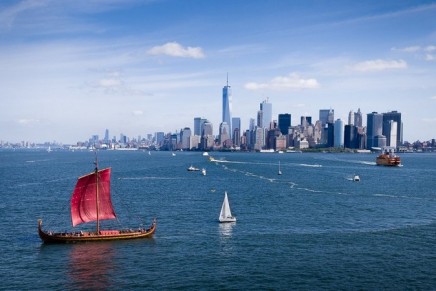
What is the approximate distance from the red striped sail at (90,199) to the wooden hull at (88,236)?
6076 mm

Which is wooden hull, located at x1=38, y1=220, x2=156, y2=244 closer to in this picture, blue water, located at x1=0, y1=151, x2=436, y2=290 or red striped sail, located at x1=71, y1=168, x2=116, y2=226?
blue water, located at x1=0, y1=151, x2=436, y2=290

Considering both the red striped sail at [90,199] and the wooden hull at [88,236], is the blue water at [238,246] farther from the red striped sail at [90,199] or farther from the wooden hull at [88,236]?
the red striped sail at [90,199]

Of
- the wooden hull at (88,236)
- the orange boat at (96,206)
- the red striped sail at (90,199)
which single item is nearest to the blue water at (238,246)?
the wooden hull at (88,236)

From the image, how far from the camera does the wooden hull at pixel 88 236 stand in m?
71.3

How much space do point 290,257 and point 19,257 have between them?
36.1 meters

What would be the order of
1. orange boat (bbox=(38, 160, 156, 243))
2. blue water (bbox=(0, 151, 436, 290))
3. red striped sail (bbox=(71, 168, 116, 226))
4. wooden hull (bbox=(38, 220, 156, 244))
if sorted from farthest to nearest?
red striped sail (bbox=(71, 168, 116, 226)) → orange boat (bbox=(38, 160, 156, 243)) → wooden hull (bbox=(38, 220, 156, 244)) → blue water (bbox=(0, 151, 436, 290))

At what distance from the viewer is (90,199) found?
263ft

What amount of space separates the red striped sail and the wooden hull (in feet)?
19.9

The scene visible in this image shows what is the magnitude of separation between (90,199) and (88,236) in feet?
30.0

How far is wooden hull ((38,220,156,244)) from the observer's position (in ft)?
234

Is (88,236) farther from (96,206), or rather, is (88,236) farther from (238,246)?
(238,246)

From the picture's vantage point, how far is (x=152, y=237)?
2970 inches

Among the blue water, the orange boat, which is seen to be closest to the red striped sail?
the orange boat

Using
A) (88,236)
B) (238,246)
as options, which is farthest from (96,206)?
(238,246)
